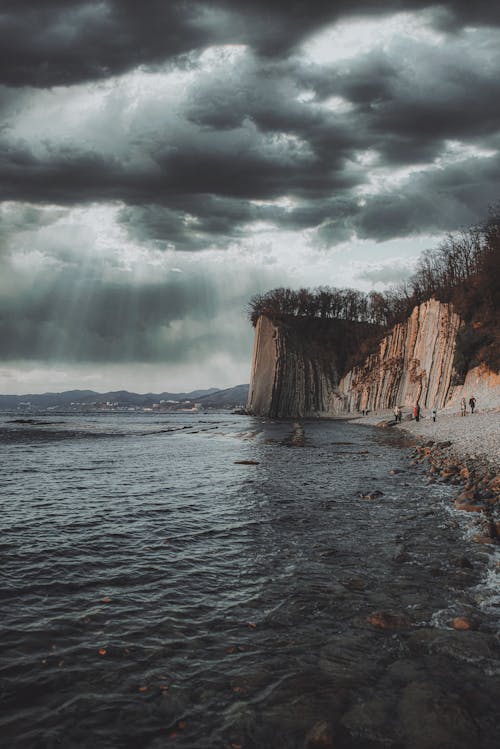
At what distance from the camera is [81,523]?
33.7ft

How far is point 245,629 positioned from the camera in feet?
17.5

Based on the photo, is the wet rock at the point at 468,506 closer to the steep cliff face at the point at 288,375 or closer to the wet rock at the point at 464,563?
the wet rock at the point at 464,563

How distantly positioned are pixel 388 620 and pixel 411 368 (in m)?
61.8

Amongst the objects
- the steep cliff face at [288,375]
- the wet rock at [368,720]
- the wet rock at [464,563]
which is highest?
the steep cliff face at [288,375]

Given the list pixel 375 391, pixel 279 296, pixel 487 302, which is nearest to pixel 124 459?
pixel 487 302

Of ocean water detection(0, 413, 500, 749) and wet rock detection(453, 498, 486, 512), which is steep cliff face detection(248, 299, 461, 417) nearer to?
wet rock detection(453, 498, 486, 512)

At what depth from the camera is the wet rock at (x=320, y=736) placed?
3473mm

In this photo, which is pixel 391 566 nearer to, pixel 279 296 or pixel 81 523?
pixel 81 523

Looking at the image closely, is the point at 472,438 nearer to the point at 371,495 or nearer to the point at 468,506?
the point at 371,495

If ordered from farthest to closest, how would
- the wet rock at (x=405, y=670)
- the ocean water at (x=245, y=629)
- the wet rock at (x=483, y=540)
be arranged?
the wet rock at (x=483, y=540) < the wet rock at (x=405, y=670) < the ocean water at (x=245, y=629)

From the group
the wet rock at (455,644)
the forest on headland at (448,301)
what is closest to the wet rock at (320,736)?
the wet rock at (455,644)

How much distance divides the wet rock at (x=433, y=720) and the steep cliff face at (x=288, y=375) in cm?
8248

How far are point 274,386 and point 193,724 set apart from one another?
8320 centimetres

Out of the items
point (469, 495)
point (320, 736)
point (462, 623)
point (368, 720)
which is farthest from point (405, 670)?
point (469, 495)
